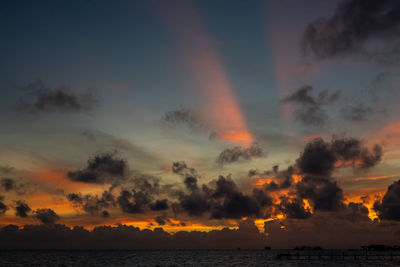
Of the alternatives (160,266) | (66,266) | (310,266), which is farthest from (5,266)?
(310,266)

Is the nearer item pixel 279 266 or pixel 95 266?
pixel 279 266

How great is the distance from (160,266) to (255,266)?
4076 cm

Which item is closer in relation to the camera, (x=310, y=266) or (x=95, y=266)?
(x=310, y=266)

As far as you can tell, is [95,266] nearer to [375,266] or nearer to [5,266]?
[5,266]

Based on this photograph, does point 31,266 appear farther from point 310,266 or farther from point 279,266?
point 310,266

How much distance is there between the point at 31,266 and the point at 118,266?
38.4 metres

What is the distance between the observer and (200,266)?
16175 centimetres

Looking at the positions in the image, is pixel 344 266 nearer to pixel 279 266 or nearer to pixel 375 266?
pixel 375 266

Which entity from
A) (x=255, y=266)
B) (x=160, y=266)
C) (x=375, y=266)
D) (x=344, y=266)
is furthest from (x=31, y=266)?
(x=375, y=266)

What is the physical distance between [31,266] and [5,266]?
43.1 ft

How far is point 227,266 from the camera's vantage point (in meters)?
158

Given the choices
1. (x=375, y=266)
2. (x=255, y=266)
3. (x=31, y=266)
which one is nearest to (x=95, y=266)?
(x=31, y=266)

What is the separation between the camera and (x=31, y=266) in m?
162

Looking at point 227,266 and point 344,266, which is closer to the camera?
point 344,266
